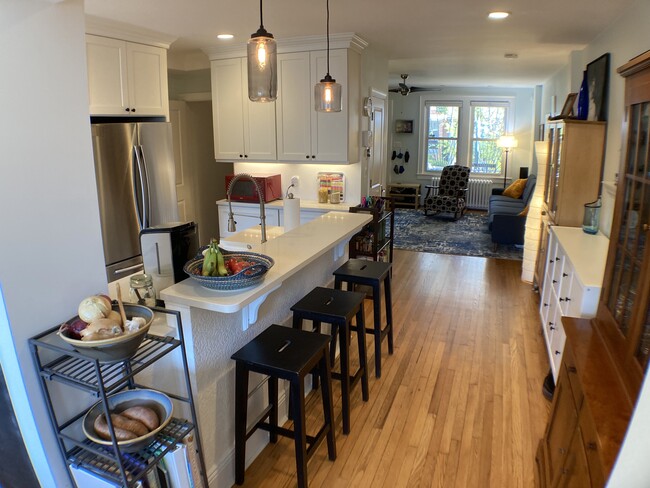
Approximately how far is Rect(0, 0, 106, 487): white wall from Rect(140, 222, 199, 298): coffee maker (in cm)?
41

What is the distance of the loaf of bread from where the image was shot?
1.45 meters

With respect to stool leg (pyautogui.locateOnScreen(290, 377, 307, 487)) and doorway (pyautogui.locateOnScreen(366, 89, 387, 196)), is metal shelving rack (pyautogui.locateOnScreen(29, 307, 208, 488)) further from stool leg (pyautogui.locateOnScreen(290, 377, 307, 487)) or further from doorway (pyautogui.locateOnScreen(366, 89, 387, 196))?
doorway (pyautogui.locateOnScreen(366, 89, 387, 196))

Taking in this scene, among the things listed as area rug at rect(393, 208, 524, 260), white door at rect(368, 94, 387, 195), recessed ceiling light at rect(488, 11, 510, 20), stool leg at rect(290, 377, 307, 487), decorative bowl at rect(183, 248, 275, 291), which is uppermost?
recessed ceiling light at rect(488, 11, 510, 20)

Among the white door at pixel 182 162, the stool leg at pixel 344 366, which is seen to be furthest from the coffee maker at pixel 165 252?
the white door at pixel 182 162

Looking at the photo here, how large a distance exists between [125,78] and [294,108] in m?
1.59

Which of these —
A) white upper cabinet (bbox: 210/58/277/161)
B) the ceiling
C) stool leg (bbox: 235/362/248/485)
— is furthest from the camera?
white upper cabinet (bbox: 210/58/277/161)

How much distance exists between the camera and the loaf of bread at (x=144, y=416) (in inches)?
56.9

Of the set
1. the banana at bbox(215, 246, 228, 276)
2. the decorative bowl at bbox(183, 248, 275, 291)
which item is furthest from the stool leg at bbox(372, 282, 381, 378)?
the banana at bbox(215, 246, 228, 276)

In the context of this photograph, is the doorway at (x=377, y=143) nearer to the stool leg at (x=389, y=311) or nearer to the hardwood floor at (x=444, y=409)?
the hardwood floor at (x=444, y=409)

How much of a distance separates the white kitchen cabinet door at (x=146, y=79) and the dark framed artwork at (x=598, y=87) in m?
3.76

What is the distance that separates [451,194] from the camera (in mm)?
8727

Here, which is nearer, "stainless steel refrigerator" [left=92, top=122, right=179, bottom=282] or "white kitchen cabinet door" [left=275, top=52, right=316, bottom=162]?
"stainless steel refrigerator" [left=92, top=122, right=179, bottom=282]

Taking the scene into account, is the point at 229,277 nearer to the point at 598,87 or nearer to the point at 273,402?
the point at 273,402

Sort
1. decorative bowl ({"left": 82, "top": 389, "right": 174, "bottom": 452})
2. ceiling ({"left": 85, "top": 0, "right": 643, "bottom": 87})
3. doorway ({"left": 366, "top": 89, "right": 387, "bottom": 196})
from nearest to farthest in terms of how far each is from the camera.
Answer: decorative bowl ({"left": 82, "top": 389, "right": 174, "bottom": 452}) → ceiling ({"left": 85, "top": 0, "right": 643, "bottom": 87}) → doorway ({"left": 366, "top": 89, "right": 387, "bottom": 196})
